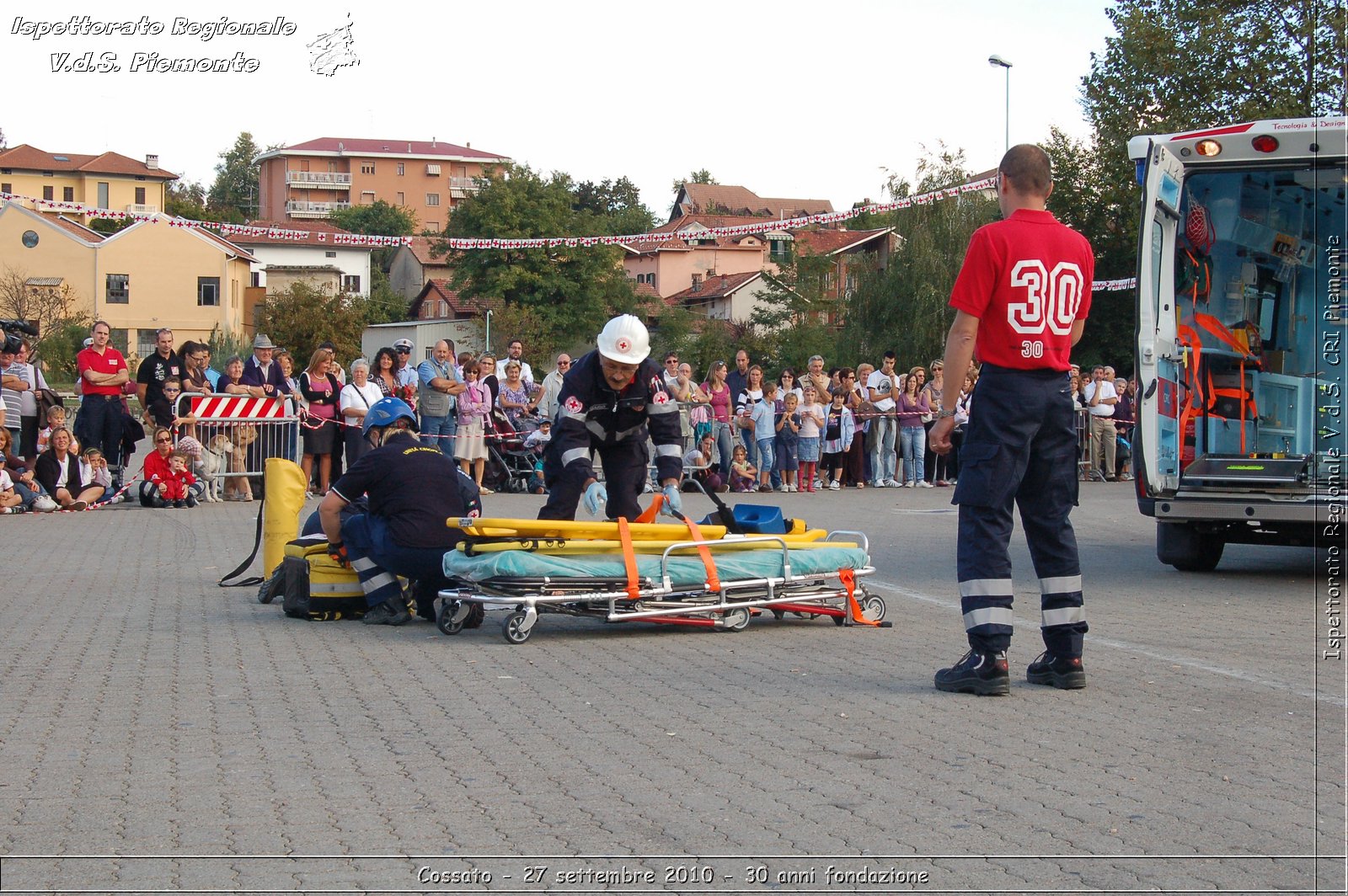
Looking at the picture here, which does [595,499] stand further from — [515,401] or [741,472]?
[741,472]

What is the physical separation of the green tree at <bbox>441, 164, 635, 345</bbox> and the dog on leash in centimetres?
6049

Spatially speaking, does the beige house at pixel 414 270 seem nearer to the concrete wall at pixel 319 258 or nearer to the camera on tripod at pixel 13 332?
the concrete wall at pixel 319 258

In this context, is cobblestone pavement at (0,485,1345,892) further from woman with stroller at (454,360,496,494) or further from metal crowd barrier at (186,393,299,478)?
woman with stroller at (454,360,496,494)

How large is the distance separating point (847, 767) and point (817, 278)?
63.1 meters

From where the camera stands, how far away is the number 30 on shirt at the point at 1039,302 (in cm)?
649

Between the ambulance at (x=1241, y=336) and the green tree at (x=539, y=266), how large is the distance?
68515 mm

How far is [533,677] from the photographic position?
718 centimetres

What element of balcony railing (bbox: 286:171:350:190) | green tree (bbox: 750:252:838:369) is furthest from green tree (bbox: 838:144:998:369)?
balcony railing (bbox: 286:171:350:190)

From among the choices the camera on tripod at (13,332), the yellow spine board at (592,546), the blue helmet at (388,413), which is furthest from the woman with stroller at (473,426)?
the yellow spine board at (592,546)

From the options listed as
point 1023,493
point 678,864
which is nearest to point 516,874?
point 678,864

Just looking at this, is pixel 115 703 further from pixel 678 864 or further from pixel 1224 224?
pixel 1224 224

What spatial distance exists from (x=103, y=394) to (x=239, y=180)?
138 meters

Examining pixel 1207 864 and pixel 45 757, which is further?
pixel 45 757

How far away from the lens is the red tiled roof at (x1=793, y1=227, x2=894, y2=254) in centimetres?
6738
